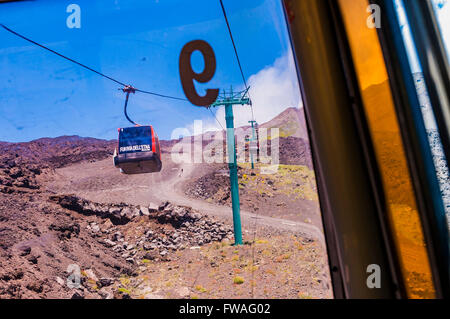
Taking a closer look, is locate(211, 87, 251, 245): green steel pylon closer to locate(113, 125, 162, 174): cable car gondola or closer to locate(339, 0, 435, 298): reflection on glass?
locate(113, 125, 162, 174): cable car gondola

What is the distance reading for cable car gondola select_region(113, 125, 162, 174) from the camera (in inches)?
105

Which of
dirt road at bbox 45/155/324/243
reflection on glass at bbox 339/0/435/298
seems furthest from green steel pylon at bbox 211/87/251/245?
reflection on glass at bbox 339/0/435/298

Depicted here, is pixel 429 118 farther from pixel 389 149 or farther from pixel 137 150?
pixel 137 150

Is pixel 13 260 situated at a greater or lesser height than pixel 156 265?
greater

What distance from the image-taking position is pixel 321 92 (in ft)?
2.41

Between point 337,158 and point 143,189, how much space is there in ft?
11.3

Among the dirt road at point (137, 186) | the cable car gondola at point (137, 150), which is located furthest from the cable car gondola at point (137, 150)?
the dirt road at point (137, 186)

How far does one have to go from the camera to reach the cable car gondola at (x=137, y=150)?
8.71ft

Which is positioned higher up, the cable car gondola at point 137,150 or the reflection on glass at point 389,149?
Answer: the cable car gondola at point 137,150

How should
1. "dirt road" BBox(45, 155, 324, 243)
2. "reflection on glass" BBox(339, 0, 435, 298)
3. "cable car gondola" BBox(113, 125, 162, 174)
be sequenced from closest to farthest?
"reflection on glass" BBox(339, 0, 435, 298), "cable car gondola" BBox(113, 125, 162, 174), "dirt road" BBox(45, 155, 324, 243)

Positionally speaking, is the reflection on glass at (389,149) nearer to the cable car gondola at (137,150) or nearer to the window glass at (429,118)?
the window glass at (429,118)

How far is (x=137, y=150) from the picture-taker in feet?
8.71
